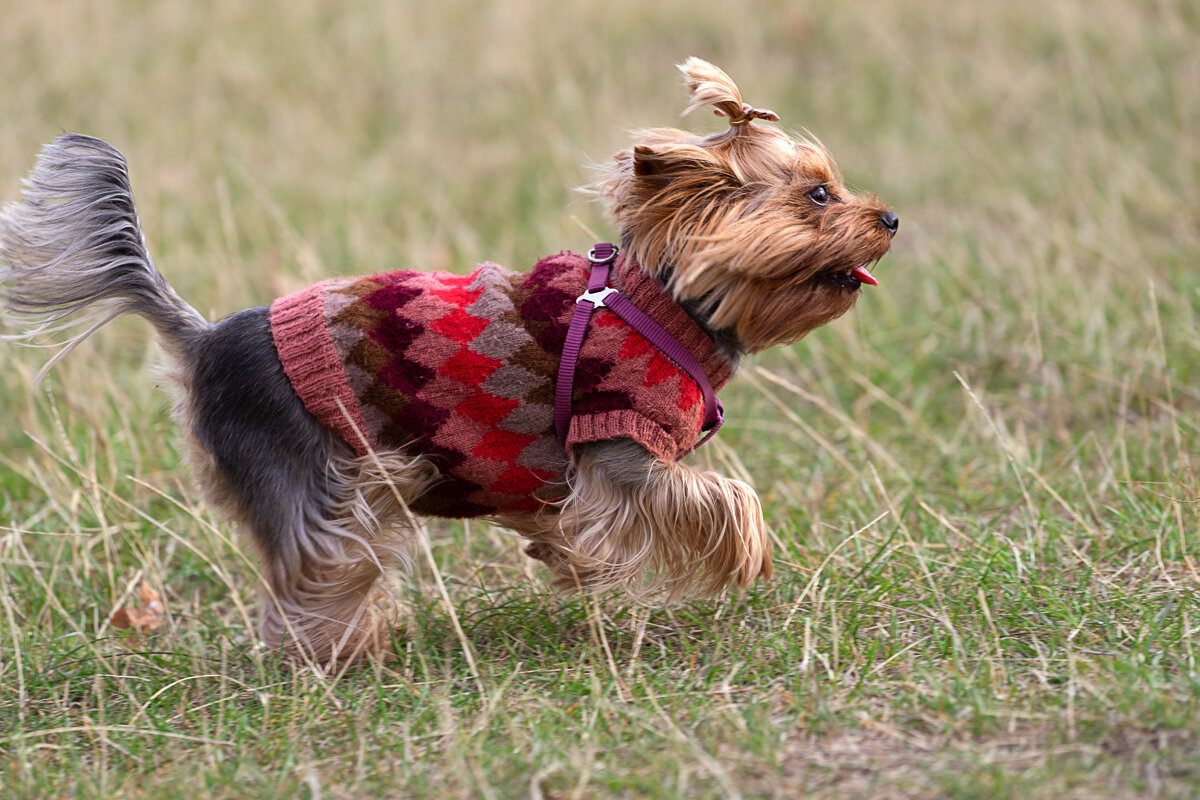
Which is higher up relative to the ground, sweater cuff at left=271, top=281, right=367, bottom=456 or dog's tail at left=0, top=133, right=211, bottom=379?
dog's tail at left=0, top=133, right=211, bottom=379

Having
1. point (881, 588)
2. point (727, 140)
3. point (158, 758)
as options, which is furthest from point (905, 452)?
point (158, 758)

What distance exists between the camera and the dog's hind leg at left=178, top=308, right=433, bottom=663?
10.5 feet

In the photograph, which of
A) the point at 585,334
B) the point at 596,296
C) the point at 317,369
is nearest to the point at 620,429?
the point at 585,334

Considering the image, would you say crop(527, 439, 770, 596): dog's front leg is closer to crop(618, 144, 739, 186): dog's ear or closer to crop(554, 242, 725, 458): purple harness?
crop(554, 242, 725, 458): purple harness

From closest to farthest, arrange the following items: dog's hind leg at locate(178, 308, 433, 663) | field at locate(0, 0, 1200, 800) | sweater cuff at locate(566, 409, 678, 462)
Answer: field at locate(0, 0, 1200, 800)
sweater cuff at locate(566, 409, 678, 462)
dog's hind leg at locate(178, 308, 433, 663)

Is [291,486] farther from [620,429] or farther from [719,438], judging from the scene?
[719,438]

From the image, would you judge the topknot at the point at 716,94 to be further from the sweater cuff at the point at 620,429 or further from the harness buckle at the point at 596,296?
the sweater cuff at the point at 620,429

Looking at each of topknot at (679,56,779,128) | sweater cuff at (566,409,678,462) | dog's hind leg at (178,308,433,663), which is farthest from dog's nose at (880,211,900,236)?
dog's hind leg at (178,308,433,663)

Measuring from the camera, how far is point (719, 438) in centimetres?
484

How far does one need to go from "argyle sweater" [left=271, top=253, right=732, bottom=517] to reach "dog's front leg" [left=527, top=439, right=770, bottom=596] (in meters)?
0.09

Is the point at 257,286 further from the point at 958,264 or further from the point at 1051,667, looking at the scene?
the point at 1051,667

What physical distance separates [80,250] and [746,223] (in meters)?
1.85

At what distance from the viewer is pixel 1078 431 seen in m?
4.90

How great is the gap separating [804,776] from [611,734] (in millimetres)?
490
